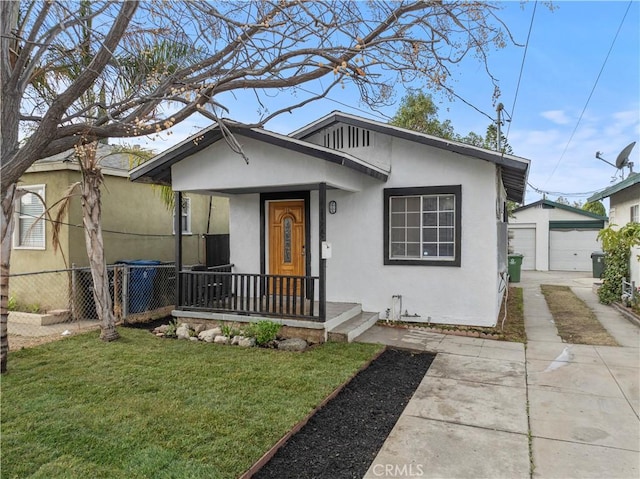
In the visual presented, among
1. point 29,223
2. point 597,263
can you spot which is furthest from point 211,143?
point 597,263

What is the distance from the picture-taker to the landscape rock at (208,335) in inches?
277

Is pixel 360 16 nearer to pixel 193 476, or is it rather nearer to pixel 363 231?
pixel 363 231

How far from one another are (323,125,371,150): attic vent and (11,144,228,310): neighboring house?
4288 mm

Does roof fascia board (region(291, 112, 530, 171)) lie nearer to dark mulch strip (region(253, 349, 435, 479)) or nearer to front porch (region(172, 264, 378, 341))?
front porch (region(172, 264, 378, 341))

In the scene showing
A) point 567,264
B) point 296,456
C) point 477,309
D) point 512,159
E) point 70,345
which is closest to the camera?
point 296,456

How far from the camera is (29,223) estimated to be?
9.62 m

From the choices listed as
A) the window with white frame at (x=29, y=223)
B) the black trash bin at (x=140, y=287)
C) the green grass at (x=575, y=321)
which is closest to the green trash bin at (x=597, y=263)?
the green grass at (x=575, y=321)

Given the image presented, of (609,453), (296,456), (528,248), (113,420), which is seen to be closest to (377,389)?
(296,456)

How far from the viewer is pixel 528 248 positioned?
→ 21031 mm

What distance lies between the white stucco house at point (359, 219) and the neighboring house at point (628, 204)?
13.3ft

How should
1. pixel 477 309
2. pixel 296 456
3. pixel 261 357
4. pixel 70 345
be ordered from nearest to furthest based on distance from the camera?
pixel 296 456
pixel 261 357
pixel 70 345
pixel 477 309

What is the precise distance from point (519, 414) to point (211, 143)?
20.4ft

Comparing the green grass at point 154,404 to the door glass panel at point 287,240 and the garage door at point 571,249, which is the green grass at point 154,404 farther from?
the garage door at point 571,249

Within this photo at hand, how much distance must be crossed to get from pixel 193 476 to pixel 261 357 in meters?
3.05
